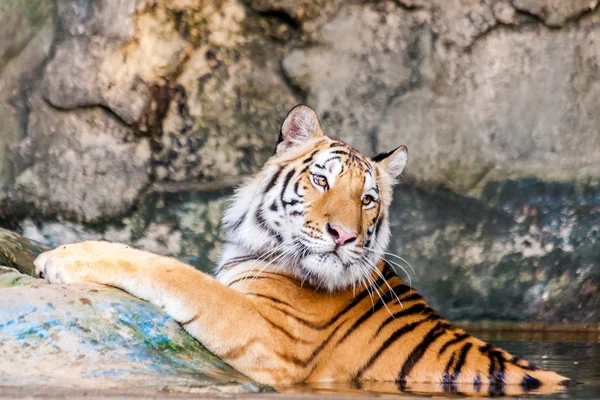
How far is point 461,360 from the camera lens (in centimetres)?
363

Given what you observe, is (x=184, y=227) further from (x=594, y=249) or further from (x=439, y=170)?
(x=594, y=249)

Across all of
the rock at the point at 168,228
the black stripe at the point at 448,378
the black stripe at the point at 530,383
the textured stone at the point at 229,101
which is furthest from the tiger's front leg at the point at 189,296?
the textured stone at the point at 229,101

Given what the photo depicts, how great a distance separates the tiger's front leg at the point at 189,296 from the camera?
331 centimetres

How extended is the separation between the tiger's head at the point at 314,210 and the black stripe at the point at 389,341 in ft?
0.93

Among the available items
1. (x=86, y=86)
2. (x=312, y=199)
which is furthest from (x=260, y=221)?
(x=86, y=86)

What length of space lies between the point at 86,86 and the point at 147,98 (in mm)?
433

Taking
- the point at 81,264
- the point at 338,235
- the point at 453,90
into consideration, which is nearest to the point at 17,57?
the point at 453,90

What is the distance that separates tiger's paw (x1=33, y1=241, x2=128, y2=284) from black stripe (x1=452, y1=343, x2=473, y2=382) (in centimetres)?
147

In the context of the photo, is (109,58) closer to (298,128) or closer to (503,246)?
(298,128)

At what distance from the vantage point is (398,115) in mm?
6117

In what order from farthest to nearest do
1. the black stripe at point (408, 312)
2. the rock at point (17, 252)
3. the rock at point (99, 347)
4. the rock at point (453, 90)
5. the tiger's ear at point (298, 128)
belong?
the rock at point (453, 90), the rock at point (17, 252), the tiger's ear at point (298, 128), the black stripe at point (408, 312), the rock at point (99, 347)

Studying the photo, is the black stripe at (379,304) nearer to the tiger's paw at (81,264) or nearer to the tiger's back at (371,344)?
the tiger's back at (371,344)

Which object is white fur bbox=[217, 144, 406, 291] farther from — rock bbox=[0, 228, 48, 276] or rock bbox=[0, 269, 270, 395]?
rock bbox=[0, 228, 48, 276]

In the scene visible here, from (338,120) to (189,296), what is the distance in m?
3.02
